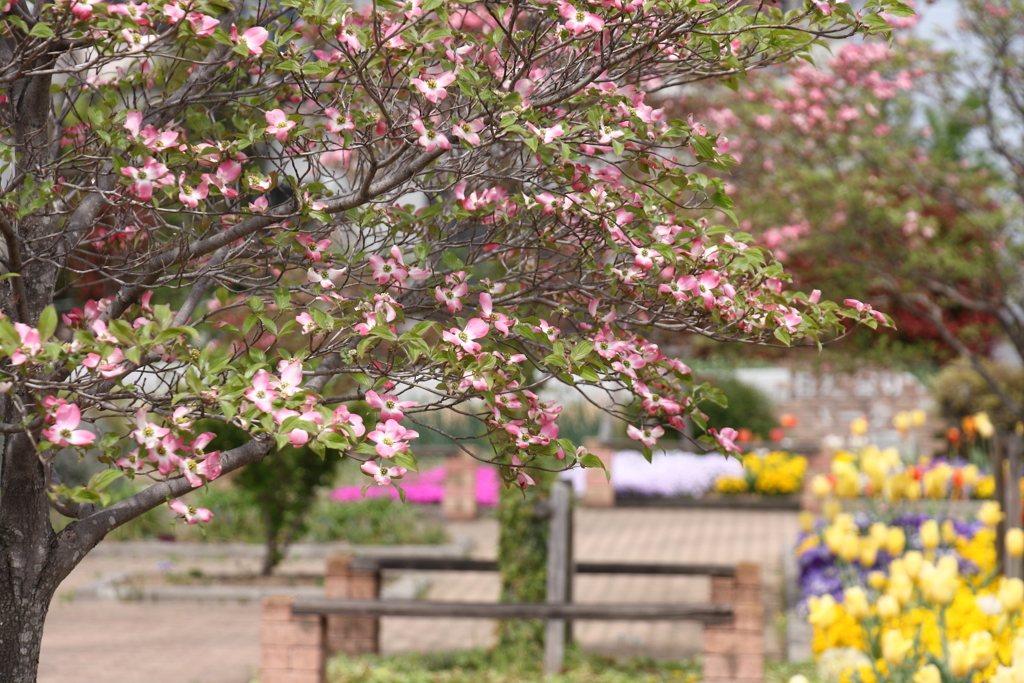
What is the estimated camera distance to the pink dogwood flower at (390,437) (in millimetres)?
2203

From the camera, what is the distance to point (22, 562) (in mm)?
2711

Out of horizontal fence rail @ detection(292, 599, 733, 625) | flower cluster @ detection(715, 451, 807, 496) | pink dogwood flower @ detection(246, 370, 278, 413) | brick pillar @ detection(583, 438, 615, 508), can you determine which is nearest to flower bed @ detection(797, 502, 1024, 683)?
horizontal fence rail @ detection(292, 599, 733, 625)

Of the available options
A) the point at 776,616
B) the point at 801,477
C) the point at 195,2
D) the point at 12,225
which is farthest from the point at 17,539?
the point at 801,477

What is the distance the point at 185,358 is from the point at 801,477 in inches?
585

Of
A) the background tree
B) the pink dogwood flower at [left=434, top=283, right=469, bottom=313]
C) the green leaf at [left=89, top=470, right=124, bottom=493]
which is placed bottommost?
the green leaf at [left=89, top=470, right=124, bottom=493]

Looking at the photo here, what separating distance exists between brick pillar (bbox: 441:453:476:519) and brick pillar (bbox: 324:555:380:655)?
716 cm

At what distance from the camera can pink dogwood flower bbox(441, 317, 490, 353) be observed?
2422 millimetres

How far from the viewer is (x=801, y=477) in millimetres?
16016

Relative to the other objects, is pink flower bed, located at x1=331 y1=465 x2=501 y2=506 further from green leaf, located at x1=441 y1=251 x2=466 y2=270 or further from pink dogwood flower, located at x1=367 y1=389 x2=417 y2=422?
pink dogwood flower, located at x1=367 y1=389 x2=417 y2=422

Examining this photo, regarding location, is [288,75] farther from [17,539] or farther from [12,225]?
[17,539]

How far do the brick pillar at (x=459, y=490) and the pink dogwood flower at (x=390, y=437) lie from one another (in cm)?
1236

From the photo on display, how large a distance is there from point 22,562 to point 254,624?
6.36 m

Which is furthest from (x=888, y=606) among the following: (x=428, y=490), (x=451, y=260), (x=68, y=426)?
(x=428, y=490)

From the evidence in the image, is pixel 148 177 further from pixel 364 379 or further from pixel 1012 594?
pixel 1012 594
